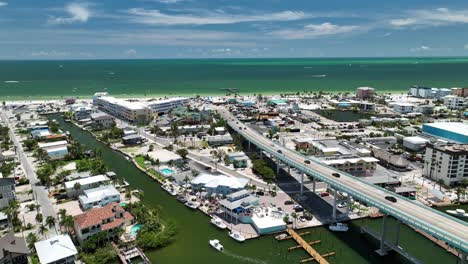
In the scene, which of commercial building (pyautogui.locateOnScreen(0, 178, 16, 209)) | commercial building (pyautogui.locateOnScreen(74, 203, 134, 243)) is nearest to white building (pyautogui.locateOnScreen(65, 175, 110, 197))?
commercial building (pyautogui.locateOnScreen(0, 178, 16, 209))

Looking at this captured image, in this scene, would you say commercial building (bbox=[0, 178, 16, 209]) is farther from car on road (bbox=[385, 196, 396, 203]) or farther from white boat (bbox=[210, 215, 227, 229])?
car on road (bbox=[385, 196, 396, 203])

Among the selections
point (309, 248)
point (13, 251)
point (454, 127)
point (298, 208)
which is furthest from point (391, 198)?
point (454, 127)

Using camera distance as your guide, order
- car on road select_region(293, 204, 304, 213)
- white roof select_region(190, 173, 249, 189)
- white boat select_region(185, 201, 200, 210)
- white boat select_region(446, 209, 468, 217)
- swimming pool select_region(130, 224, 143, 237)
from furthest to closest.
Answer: white roof select_region(190, 173, 249, 189), white boat select_region(185, 201, 200, 210), car on road select_region(293, 204, 304, 213), white boat select_region(446, 209, 468, 217), swimming pool select_region(130, 224, 143, 237)

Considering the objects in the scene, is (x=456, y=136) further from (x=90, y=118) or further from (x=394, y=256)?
(x=90, y=118)

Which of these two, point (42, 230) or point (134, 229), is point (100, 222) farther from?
point (42, 230)

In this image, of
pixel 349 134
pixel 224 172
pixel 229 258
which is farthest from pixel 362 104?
pixel 229 258

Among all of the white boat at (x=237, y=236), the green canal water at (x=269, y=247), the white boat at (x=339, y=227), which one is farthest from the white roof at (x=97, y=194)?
the white boat at (x=339, y=227)
